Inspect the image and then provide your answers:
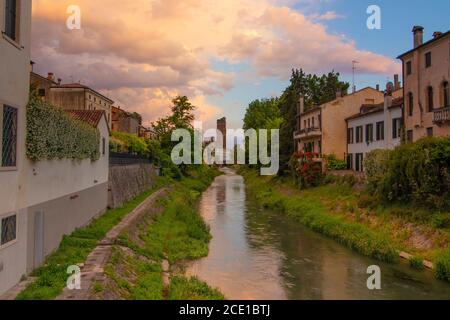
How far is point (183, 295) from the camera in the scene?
1234cm

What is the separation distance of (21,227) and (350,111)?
35.8 metres

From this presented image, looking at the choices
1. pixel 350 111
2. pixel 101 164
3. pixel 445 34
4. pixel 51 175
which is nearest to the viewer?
pixel 51 175

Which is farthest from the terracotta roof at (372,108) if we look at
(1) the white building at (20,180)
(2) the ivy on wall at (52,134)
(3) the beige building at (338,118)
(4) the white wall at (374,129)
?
(1) the white building at (20,180)

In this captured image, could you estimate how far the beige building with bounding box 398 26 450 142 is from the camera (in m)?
23.9

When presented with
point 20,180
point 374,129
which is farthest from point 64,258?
point 374,129

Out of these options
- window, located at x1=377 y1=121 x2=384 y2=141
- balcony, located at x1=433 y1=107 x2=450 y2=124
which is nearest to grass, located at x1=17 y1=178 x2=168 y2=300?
balcony, located at x1=433 y1=107 x2=450 y2=124

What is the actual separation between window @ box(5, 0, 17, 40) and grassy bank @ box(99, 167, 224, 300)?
6664mm

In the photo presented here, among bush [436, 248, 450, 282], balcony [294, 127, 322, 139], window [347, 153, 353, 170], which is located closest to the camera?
bush [436, 248, 450, 282]

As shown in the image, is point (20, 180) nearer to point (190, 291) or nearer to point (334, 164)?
point (190, 291)

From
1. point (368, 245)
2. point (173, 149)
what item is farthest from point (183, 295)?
point (173, 149)

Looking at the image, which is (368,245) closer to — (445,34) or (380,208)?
(380,208)

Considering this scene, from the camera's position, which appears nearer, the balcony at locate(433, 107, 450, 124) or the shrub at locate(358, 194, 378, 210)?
the balcony at locate(433, 107, 450, 124)

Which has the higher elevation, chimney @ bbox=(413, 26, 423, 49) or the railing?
chimney @ bbox=(413, 26, 423, 49)

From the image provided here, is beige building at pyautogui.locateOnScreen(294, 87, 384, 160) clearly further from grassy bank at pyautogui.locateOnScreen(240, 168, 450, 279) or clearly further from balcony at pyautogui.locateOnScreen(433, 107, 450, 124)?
balcony at pyautogui.locateOnScreen(433, 107, 450, 124)
